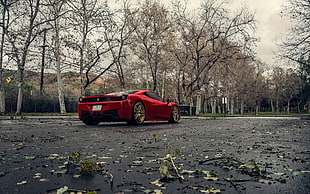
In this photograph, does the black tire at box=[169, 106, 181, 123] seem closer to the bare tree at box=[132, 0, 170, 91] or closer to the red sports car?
the red sports car

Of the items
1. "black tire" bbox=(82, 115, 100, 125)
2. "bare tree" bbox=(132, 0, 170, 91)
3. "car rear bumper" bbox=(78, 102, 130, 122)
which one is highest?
"bare tree" bbox=(132, 0, 170, 91)

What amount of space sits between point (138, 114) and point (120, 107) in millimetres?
978

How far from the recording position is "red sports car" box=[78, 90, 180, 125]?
29.1 ft

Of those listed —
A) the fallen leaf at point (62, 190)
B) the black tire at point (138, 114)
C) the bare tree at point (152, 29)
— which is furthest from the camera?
the bare tree at point (152, 29)

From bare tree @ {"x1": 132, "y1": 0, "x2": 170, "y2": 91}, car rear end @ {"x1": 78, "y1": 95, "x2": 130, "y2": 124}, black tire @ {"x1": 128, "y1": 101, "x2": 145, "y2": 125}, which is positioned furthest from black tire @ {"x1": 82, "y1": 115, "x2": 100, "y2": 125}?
bare tree @ {"x1": 132, "y1": 0, "x2": 170, "y2": 91}

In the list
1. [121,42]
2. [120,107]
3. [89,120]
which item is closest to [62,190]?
[120,107]

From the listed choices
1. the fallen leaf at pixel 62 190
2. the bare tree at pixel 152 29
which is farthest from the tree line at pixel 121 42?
the fallen leaf at pixel 62 190

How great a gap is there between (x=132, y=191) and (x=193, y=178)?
2.09 ft

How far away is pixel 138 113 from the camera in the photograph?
9586 mm

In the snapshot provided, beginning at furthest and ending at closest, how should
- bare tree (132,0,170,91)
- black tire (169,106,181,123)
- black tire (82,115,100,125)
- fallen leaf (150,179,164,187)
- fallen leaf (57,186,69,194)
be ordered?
1. bare tree (132,0,170,91)
2. black tire (169,106,181,123)
3. black tire (82,115,100,125)
4. fallen leaf (150,179,164,187)
5. fallen leaf (57,186,69,194)

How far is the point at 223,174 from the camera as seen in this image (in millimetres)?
2625

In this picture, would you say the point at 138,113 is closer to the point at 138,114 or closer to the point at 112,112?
the point at 138,114

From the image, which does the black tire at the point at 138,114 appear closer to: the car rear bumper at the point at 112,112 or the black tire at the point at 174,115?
the car rear bumper at the point at 112,112

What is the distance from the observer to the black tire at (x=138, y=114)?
30.6 feet
